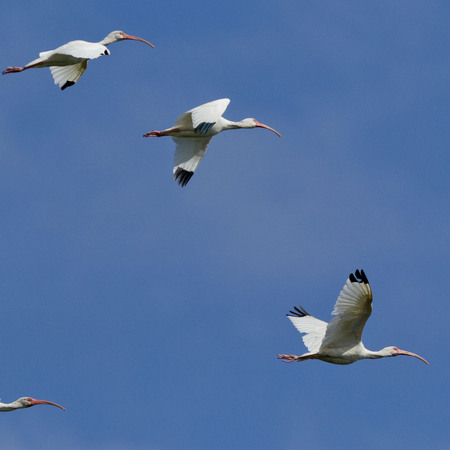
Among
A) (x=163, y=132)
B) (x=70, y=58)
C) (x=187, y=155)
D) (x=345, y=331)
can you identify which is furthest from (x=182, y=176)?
(x=345, y=331)

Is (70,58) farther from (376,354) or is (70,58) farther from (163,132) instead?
(376,354)

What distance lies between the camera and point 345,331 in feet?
83.8

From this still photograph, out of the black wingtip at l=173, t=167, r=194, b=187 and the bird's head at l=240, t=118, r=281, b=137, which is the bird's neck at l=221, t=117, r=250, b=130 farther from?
the black wingtip at l=173, t=167, r=194, b=187

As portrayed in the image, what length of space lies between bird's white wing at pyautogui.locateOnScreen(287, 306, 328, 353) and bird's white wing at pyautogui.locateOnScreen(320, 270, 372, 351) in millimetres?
1226

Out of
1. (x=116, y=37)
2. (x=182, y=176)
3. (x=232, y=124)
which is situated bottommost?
(x=182, y=176)

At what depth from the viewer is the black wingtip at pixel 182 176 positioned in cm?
2969

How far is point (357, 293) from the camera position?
24297 mm

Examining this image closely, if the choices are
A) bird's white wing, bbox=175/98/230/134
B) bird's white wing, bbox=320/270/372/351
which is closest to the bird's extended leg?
bird's white wing, bbox=175/98/230/134

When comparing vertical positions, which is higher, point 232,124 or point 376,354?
point 232,124

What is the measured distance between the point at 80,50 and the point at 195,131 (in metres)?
3.68

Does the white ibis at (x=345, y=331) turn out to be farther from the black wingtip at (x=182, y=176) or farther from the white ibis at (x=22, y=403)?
the white ibis at (x=22, y=403)

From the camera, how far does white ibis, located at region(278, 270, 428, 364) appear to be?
24297 mm

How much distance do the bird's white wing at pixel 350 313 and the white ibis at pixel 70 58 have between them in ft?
22.9

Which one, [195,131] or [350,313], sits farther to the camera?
[195,131]
